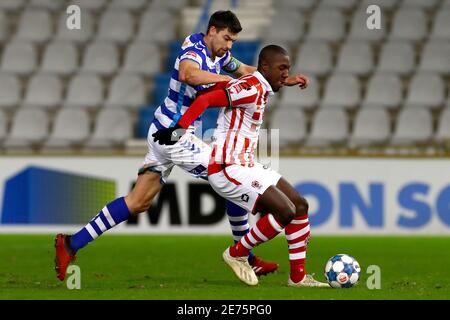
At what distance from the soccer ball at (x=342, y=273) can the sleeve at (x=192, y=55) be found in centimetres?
176

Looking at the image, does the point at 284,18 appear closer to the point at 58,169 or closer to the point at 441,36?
the point at 441,36

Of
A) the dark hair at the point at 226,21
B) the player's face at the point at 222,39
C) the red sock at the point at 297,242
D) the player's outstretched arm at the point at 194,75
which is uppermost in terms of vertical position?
the dark hair at the point at 226,21

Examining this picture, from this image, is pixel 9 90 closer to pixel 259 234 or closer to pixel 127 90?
pixel 127 90

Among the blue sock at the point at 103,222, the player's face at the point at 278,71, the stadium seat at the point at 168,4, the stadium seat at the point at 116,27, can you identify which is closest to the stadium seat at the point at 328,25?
the stadium seat at the point at 168,4

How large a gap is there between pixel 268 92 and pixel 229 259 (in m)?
1.26

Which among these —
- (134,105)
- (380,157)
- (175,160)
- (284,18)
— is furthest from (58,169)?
(175,160)

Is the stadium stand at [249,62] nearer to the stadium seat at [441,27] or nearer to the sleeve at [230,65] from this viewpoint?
the stadium seat at [441,27]

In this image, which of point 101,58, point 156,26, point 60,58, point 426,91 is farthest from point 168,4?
point 426,91

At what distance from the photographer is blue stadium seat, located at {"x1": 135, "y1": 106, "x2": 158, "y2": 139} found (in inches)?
644

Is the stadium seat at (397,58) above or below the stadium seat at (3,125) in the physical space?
above

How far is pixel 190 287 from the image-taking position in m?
7.91

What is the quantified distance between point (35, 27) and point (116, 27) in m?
1.34

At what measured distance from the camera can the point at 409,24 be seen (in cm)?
1762

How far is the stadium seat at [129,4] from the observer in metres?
18.5
